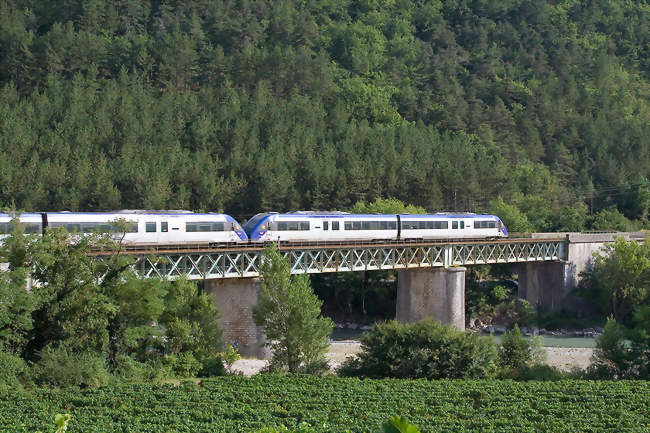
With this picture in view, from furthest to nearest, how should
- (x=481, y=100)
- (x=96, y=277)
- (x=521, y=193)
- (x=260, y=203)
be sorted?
(x=481, y=100), (x=521, y=193), (x=260, y=203), (x=96, y=277)

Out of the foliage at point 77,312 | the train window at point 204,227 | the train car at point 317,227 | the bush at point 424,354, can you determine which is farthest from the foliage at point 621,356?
the train window at point 204,227

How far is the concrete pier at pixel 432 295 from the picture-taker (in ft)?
189

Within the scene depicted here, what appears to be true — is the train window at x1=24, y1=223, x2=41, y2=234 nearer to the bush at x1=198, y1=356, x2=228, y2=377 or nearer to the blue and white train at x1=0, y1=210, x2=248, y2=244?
the blue and white train at x1=0, y1=210, x2=248, y2=244

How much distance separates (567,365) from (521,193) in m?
44.3

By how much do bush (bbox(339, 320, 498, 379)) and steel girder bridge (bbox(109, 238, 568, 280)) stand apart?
7569mm

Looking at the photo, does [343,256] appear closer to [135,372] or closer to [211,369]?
[211,369]

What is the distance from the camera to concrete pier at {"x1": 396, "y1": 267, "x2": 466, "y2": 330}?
57.7 metres

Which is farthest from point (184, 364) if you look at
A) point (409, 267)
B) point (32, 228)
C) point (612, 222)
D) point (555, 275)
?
point (612, 222)

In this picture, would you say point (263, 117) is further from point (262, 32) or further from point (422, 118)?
point (262, 32)

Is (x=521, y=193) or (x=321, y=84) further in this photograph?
(x=321, y=84)

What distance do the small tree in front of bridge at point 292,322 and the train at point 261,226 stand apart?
7590mm

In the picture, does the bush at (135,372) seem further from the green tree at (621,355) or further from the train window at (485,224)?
the train window at (485,224)

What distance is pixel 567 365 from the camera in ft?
161

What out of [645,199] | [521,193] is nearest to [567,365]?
[521,193]
